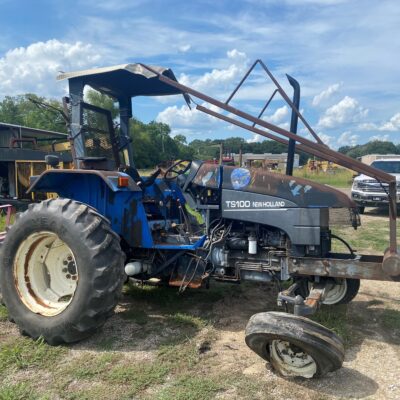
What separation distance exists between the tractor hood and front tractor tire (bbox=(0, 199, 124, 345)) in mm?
983

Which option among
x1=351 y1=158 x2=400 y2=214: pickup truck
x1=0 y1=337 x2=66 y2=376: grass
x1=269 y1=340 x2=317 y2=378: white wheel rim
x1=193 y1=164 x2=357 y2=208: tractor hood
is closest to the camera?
x1=269 y1=340 x2=317 y2=378: white wheel rim

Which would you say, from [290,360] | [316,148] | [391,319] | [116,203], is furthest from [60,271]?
[391,319]

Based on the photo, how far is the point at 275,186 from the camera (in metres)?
3.51

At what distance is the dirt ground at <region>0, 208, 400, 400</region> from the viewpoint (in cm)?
277

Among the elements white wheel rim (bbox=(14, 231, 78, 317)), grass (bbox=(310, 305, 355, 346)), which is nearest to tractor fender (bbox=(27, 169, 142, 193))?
white wheel rim (bbox=(14, 231, 78, 317))

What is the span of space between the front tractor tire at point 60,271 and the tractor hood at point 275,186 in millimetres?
983

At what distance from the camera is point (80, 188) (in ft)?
13.2

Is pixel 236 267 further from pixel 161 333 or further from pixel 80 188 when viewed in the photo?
pixel 80 188

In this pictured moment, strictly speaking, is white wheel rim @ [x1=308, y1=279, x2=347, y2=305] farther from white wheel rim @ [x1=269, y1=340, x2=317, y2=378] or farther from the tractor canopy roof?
the tractor canopy roof

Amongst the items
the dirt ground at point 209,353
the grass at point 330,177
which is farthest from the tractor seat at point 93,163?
the grass at point 330,177

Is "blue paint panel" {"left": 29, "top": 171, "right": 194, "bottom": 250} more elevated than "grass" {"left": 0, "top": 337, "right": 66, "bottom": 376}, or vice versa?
"blue paint panel" {"left": 29, "top": 171, "right": 194, "bottom": 250}

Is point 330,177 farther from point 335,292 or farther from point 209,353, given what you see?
point 209,353

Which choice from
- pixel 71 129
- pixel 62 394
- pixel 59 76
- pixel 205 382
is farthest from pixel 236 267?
pixel 59 76

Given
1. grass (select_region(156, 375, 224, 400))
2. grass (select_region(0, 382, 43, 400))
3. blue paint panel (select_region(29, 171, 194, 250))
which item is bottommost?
grass (select_region(156, 375, 224, 400))
